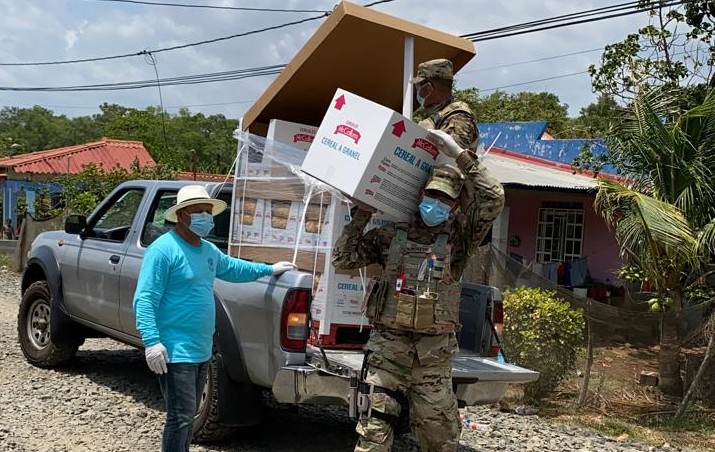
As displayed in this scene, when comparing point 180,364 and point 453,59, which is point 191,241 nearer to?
point 180,364

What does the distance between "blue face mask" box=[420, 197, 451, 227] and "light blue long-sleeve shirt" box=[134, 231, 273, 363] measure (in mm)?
1180

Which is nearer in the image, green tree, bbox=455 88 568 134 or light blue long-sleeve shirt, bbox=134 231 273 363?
light blue long-sleeve shirt, bbox=134 231 273 363

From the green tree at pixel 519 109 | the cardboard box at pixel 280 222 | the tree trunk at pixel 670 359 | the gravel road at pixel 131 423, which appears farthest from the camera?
the green tree at pixel 519 109

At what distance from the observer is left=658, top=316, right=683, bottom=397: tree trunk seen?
6906mm

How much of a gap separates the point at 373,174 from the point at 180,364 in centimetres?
133

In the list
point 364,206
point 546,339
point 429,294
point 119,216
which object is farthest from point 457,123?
point 546,339

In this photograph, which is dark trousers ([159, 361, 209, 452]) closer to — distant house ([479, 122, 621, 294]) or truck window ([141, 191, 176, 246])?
truck window ([141, 191, 176, 246])

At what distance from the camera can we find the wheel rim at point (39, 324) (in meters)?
6.80

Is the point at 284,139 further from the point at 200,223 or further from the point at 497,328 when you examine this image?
the point at 497,328

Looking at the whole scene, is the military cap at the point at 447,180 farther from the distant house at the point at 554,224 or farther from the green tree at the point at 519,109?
the green tree at the point at 519,109

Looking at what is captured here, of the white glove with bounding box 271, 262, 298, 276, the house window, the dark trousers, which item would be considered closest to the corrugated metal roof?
the house window

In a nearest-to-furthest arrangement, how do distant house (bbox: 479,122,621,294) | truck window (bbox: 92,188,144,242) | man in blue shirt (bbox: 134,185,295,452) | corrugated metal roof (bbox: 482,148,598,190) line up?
man in blue shirt (bbox: 134,185,295,452) → truck window (bbox: 92,188,144,242) → corrugated metal roof (bbox: 482,148,598,190) → distant house (bbox: 479,122,621,294)

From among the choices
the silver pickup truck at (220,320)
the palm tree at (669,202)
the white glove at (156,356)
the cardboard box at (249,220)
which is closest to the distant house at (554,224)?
the palm tree at (669,202)

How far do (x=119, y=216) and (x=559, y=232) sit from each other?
1074cm
